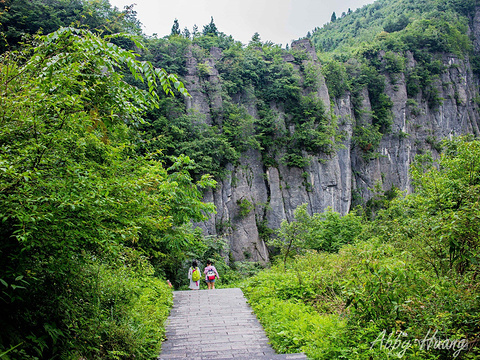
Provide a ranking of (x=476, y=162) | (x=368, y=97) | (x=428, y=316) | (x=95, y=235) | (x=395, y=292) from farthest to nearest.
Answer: (x=368, y=97) → (x=476, y=162) → (x=395, y=292) → (x=428, y=316) → (x=95, y=235)

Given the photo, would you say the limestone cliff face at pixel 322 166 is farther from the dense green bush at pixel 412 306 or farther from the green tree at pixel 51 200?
the green tree at pixel 51 200

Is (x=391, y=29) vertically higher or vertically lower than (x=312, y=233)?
higher

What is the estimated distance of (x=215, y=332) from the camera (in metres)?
6.27

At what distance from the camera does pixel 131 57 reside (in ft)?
9.89

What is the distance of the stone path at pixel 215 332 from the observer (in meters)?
5.09

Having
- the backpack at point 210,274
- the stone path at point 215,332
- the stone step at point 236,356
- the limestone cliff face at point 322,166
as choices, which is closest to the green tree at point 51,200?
the stone step at point 236,356

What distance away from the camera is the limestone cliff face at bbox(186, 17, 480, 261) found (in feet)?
80.9

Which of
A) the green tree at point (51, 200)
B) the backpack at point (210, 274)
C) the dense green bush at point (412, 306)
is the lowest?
the backpack at point (210, 274)

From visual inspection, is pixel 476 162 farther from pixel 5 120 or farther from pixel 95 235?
pixel 5 120

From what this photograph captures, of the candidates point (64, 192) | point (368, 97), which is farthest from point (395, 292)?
point (368, 97)

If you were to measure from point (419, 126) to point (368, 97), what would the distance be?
6.39 metres

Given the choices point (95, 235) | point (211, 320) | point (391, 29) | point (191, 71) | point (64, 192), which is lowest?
point (211, 320)

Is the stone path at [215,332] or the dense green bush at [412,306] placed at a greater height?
the dense green bush at [412,306]

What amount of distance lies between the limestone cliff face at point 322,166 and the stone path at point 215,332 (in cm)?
1411
